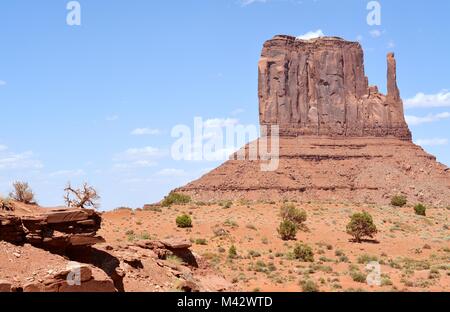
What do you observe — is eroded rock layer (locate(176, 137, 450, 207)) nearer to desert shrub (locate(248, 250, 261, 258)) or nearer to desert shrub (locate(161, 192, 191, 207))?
desert shrub (locate(161, 192, 191, 207))

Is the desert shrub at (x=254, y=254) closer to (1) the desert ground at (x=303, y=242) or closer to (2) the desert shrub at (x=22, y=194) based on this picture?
(1) the desert ground at (x=303, y=242)

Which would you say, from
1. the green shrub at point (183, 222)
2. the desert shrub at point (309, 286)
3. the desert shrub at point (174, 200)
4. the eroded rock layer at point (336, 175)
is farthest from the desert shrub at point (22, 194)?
the eroded rock layer at point (336, 175)

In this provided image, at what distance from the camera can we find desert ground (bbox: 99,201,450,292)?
26141 mm

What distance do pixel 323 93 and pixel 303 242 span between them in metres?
83.4

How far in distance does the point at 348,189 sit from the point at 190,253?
8222 centimetres

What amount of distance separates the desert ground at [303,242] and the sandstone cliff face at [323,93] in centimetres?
5630

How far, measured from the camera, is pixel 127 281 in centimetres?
1788

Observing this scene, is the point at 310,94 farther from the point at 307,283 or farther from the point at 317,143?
the point at 307,283

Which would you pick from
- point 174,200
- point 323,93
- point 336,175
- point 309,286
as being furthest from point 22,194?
point 323,93

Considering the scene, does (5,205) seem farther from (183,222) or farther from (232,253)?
(183,222)

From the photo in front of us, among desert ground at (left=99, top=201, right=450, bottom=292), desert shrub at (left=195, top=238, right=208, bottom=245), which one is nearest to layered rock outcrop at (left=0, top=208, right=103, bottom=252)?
desert ground at (left=99, top=201, right=450, bottom=292)

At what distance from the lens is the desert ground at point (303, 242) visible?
26141mm

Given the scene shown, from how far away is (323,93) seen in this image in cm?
12044

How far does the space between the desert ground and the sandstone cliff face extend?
5630cm
